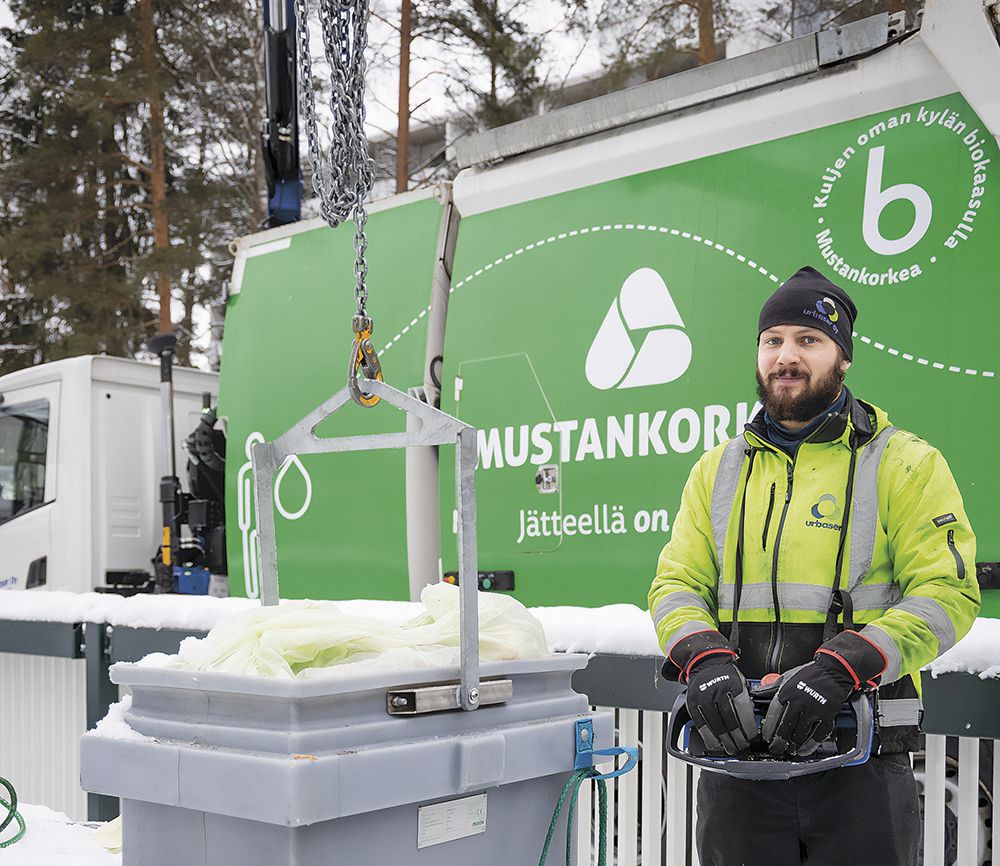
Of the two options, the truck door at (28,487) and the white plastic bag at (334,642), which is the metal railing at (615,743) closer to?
the white plastic bag at (334,642)

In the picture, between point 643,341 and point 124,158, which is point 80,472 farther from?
point 124,158

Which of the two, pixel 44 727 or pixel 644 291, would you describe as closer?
pixel 644 291

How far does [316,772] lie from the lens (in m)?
1.40

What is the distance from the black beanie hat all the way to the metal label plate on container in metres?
1.07

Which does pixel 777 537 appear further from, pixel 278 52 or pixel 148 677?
pixel 278 52

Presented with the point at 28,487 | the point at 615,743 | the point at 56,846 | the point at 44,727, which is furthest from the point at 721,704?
the point at 28,487

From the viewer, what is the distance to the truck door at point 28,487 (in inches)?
223

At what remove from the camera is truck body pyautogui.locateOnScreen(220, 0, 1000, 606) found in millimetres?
2801

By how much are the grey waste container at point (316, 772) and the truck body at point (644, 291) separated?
1.61 m

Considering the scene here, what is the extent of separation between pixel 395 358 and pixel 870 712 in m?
2.72

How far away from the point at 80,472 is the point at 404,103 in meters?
8.28

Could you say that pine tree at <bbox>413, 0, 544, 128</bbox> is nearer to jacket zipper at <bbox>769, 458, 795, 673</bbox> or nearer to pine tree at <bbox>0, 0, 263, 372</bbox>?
pine tree at <bbox>0, 0, 263, 372</bbox>

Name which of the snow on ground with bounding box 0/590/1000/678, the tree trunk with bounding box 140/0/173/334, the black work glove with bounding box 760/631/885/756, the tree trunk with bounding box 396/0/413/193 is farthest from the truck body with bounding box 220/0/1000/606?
the tree trunk with bounding box 140/0/173/334

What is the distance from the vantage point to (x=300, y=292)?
459 centimetres
